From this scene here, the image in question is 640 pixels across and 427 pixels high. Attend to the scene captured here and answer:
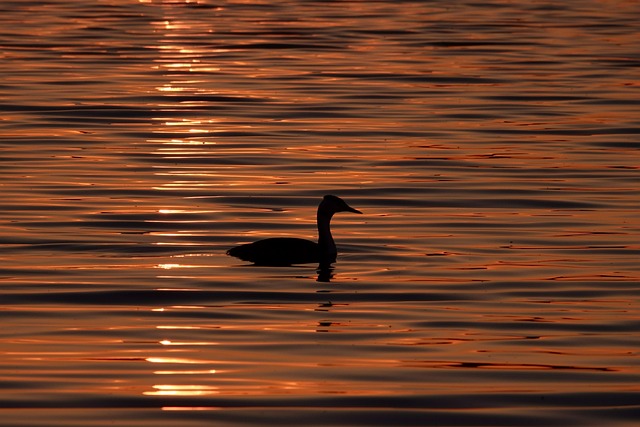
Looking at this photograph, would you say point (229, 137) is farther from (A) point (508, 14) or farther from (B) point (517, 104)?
(A) point (508, 14)

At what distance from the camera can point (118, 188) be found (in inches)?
877

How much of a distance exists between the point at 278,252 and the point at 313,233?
8.49 feet

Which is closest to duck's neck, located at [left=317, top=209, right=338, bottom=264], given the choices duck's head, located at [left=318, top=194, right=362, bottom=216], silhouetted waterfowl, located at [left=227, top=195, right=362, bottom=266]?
silhouetted waterfowl, located at [left=227, top=195, right=362, bottom=266]

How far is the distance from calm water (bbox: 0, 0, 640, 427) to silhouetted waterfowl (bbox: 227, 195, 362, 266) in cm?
13

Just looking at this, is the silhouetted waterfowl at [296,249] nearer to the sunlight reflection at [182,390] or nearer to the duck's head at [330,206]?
the duck's head at [330,206]

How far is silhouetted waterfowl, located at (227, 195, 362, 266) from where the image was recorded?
16891 mm

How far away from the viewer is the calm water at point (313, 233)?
11812 mm

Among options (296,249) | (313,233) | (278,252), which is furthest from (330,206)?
(313,233)

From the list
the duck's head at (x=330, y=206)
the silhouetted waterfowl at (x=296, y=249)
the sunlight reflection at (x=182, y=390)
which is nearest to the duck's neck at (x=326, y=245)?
the silhouetted waterfowl at (x=296, y=249)

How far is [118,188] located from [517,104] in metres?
11.6

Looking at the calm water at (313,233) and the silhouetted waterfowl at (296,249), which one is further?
the silhouetted waterfowl at (296,249)

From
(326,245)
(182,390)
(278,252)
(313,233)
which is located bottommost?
(182,390)

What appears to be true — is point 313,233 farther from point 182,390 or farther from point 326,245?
point 182,390

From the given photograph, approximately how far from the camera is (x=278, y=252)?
55.8 ft
